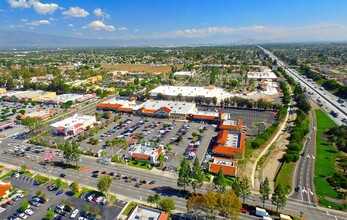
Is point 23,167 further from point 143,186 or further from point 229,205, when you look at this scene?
point 229,205

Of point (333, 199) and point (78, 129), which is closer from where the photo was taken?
point (333, 199)

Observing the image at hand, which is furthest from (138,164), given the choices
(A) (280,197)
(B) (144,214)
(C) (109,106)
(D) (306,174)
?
(C) (109,106)

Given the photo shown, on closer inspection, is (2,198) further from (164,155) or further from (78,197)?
(164,155)

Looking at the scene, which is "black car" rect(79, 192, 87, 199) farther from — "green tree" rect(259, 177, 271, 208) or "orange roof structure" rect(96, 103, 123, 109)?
"orange roof structure" rect(96, 103, 123, 109)

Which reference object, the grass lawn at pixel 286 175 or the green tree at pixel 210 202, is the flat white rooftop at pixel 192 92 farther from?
the green tree at pixel 210 202

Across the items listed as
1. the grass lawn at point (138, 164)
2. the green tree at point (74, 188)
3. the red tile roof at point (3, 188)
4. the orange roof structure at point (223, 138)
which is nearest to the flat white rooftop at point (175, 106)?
the orange roof structure at point (223, 138)

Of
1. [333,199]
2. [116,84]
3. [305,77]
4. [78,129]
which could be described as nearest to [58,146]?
[78,129]
